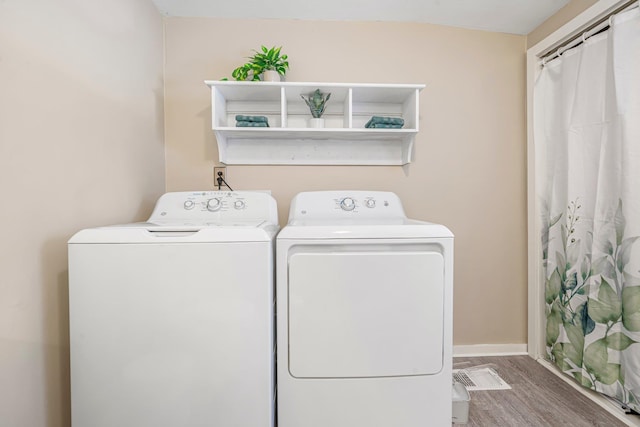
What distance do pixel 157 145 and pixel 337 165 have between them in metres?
1.11

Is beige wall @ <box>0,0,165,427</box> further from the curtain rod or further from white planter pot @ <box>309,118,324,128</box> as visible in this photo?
the curtain rod

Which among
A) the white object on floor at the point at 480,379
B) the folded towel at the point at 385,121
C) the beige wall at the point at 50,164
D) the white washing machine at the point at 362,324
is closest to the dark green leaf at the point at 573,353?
the white object on floor at the point at 480,379

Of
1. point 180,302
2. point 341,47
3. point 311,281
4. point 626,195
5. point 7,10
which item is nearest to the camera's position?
point 7,10

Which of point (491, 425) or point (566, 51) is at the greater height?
point (566, 51)

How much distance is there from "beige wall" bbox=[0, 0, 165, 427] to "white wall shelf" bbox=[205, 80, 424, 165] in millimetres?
592

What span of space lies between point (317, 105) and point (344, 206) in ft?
2.03

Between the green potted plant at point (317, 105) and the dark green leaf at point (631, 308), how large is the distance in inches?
66.8

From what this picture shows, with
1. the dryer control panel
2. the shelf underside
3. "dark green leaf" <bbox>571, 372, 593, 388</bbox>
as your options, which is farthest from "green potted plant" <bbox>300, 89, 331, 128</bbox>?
"dark green leaf" <bbox>571, 372, 593, 388</bbox>

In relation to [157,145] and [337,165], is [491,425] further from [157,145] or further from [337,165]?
[157,145]

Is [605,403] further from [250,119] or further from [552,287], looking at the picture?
[250,119]

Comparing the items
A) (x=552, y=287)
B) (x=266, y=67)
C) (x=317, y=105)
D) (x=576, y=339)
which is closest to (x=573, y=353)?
(x=576, y=339)

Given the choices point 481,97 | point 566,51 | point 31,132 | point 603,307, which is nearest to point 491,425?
point 603,307

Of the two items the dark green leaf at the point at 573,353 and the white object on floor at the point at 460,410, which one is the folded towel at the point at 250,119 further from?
the dark green leaf at the point at 573,353

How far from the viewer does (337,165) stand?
198 cm
